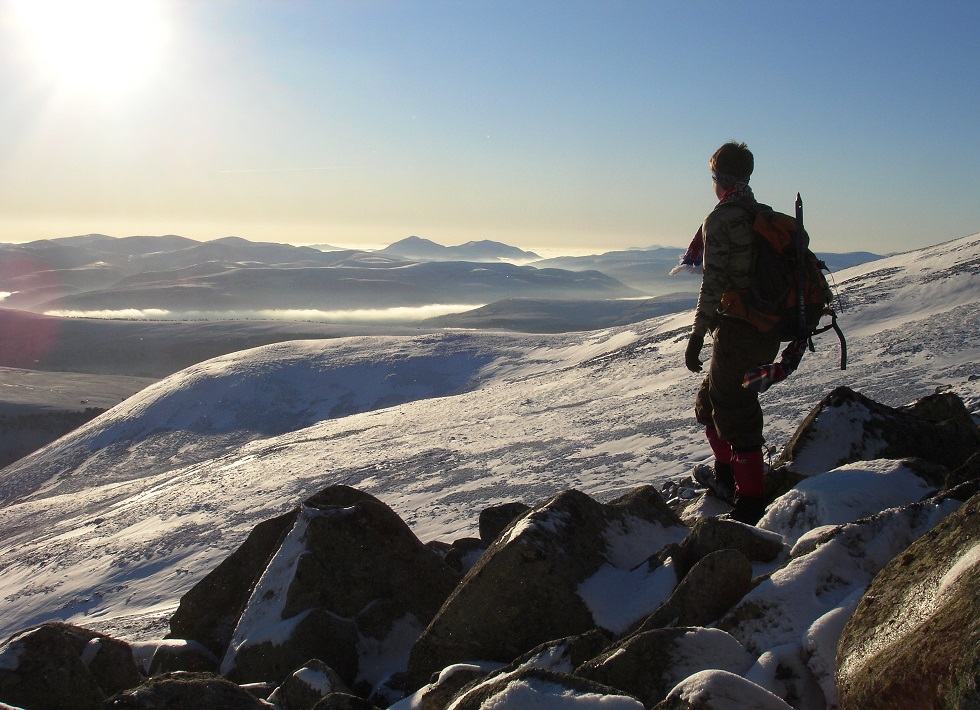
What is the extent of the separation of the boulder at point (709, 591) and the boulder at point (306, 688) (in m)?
1.61

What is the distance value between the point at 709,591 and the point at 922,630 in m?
1.42

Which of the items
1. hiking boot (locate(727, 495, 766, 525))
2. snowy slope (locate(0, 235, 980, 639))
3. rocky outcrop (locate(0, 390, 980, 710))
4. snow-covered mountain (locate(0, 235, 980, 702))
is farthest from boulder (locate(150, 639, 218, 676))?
hiking boot (locate(727, 495, 766, 525))

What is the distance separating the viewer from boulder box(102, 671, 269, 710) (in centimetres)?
327

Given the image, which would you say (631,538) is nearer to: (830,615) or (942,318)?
(830,615)

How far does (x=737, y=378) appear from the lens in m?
5.30

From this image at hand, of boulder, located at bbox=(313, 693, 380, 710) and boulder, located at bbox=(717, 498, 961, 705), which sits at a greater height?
boulder, located at bbox=(717, 498, 961, 705)

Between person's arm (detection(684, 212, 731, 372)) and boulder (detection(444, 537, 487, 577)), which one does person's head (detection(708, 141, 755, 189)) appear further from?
boulder (detection(444, 537, 487, 577))

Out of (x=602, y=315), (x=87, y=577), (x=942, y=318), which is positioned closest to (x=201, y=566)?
(x=87, y=577)

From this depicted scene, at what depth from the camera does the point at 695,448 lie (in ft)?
36.0

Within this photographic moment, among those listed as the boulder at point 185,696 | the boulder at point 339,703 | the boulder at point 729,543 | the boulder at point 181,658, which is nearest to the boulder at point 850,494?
the boulder at point 729,543

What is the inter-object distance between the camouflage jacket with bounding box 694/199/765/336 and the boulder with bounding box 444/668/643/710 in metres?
2.95

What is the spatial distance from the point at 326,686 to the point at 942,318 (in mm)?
14702

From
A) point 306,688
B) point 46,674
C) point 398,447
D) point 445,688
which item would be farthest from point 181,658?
point 398,447

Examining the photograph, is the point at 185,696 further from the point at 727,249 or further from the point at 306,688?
the point at 727,249
